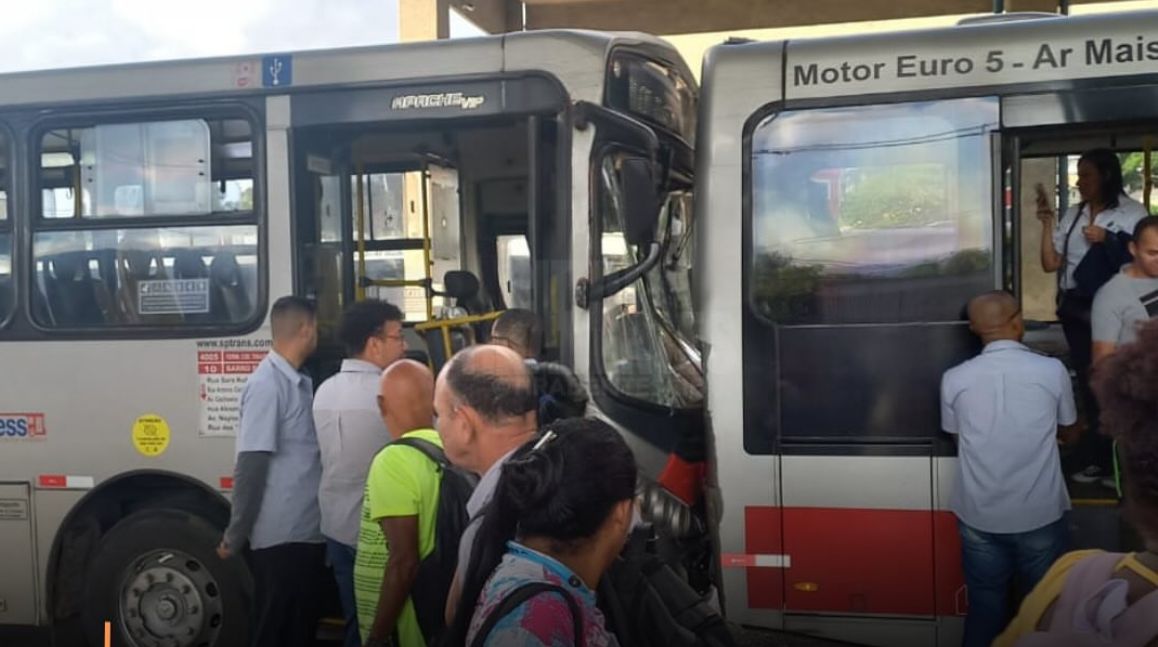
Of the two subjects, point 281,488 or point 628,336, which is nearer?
point 281,488

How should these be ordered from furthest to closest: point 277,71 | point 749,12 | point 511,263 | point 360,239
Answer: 1. point 749,12
2. point 511,263
3. point 360,239
4. point 277,71

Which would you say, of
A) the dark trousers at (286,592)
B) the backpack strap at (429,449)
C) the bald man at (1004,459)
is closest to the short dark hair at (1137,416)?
the backpack strap at (429,449)

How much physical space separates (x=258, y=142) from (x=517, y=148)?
1.64 metres

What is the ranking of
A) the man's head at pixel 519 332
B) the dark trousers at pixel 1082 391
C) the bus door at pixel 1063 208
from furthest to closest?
the dark trousers at pixel 1082 391, the man's head at pixel 519 332, the bus door at pixel 1063 208

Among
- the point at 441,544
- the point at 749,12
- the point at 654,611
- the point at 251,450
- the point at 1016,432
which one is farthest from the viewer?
the point at 749,12

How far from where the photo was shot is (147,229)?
17.1ft

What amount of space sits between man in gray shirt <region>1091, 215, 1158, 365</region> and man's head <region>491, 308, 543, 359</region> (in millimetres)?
2394

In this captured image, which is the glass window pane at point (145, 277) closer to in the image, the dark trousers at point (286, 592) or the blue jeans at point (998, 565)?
the dark trousers at point (286, 592)

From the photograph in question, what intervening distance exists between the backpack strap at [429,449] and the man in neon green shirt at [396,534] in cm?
2

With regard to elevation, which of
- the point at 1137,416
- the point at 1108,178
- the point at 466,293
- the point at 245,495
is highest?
the point at 1108,178

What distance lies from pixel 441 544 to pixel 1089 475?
3.51 m

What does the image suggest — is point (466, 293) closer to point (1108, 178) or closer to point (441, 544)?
point (441, 544)

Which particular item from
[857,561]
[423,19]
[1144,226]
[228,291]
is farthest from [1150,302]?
[423,19]

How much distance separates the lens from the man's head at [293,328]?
4598 millimetres
